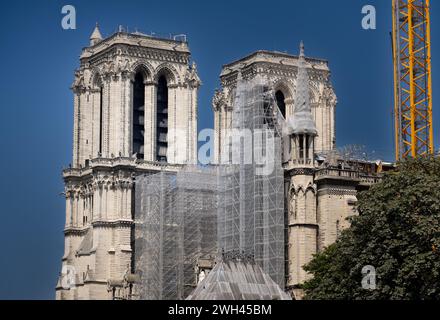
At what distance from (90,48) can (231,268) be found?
5547cm

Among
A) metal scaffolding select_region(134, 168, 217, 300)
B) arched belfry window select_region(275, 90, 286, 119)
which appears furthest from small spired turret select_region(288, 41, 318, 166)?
arched belfry window select_region(275, 90, 286, 119)

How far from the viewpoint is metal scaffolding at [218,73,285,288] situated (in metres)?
120

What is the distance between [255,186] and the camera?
12356 cm

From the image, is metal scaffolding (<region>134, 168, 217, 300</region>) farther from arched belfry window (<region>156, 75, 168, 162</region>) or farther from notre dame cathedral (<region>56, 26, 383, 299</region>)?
arched belfry window (<region>156, 75, 168, 162</region>)

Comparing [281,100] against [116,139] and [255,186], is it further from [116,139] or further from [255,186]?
[255,186]

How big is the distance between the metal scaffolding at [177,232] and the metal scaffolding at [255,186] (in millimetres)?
6700

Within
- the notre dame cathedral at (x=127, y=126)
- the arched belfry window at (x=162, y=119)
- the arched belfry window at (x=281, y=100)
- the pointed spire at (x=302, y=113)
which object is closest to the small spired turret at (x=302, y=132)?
the pointed spire at (x=302, y=113)

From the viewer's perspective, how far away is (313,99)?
15238cm

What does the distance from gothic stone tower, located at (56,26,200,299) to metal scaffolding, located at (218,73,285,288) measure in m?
17.3

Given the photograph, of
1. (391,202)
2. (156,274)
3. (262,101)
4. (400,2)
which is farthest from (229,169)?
(391,202)

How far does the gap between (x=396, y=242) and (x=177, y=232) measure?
55101 mm

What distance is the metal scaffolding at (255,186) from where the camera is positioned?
4739 inches

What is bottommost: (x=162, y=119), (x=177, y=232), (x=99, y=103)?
(x=177, y=232)

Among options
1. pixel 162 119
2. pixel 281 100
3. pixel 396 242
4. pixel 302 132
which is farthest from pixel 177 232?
Answer: pixel 396 242
